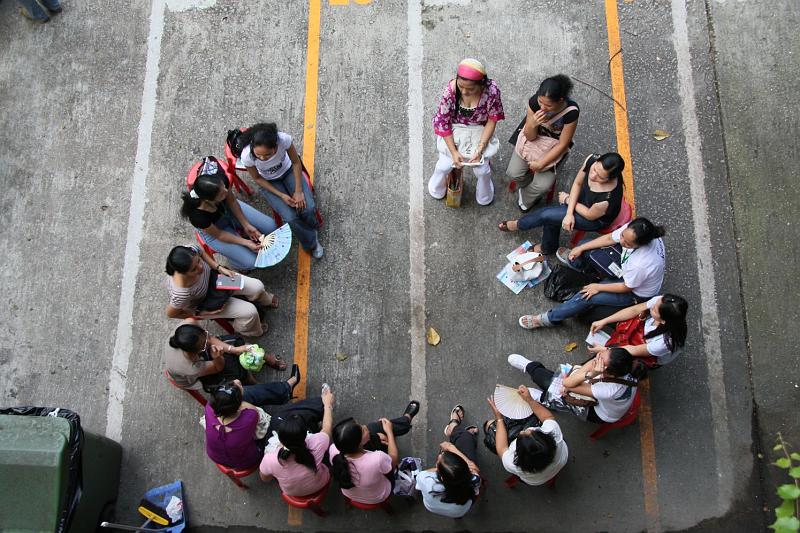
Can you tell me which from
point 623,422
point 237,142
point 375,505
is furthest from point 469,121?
point 375,505

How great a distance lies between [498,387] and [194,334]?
2.56 metres

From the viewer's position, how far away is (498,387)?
16.9 ft

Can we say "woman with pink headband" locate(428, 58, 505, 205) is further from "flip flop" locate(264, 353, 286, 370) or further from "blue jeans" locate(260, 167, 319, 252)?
"flip flop" locate(264, 353, 286, 370)

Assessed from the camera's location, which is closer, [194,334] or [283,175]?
[194,334]

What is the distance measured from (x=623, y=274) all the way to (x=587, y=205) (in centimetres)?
68

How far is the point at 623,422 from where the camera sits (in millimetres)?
4922

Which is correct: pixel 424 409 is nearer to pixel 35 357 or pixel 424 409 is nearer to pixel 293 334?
pixel 293 334

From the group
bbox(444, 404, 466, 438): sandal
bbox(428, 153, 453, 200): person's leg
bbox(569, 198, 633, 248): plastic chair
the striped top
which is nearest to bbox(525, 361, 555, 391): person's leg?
bbox(444, 404, 466, 438): sandal

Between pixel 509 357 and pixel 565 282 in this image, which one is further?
pixel 565 282

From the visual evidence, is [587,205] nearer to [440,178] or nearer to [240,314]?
[440,178]

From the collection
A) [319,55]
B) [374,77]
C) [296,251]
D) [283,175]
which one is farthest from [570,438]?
[319,55]

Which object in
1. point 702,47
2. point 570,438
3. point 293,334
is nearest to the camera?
point 570,438

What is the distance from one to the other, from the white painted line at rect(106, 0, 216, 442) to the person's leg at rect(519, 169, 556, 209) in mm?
3895

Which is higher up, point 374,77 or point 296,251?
point 374,77
